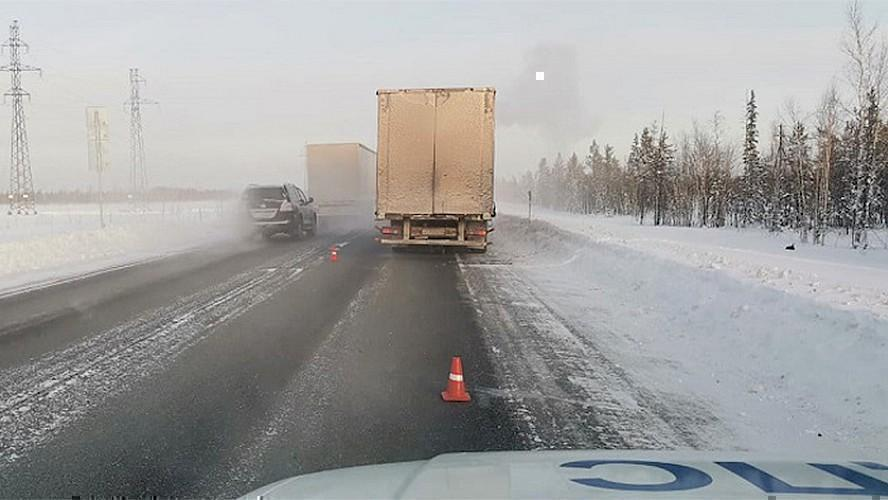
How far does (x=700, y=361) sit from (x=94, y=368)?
633 cm

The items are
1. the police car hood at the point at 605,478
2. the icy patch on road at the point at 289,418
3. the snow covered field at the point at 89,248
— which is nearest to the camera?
the police car hood at the point at 605,478

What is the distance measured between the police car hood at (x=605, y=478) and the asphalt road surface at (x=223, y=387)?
77.3 inches

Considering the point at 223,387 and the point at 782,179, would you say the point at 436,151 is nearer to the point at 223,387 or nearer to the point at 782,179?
the point at 223,387

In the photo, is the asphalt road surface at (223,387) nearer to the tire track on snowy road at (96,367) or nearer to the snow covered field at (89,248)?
the tire track on snowy road at (96,367)

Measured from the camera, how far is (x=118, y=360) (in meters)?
6.86

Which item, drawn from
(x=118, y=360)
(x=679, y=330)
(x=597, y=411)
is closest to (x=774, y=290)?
(x=679, y=330)

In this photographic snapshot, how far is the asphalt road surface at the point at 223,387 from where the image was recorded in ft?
13.7

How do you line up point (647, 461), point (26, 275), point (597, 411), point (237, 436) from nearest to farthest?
point (647, 461) < point (237, 436) < point (597, 411) < point (26, 275)

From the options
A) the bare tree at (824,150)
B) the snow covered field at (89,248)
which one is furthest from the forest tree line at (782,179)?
the snow covered field at (89,248)

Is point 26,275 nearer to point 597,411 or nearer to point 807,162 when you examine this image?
point 597,411

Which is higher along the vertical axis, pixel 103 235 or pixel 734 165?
pixel 734 165

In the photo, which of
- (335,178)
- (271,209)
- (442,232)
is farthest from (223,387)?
(335,178)

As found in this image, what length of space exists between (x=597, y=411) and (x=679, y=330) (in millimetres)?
3945

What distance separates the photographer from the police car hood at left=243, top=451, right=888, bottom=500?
183cm
